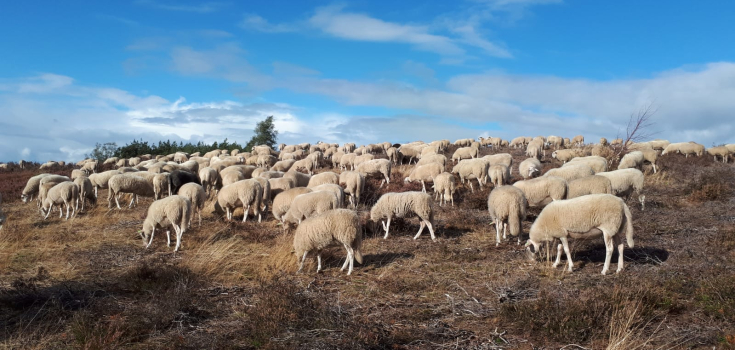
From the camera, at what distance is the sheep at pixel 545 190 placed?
41.3ft

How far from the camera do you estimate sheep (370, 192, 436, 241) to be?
1168cm

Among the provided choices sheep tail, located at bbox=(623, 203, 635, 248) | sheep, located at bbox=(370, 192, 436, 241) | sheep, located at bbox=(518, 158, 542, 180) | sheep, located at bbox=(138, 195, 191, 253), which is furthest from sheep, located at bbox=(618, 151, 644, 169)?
sheep, located at bbox=(138, 195, 191, 253)

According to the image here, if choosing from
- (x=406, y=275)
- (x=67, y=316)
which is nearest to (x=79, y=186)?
(x=67, y=316)

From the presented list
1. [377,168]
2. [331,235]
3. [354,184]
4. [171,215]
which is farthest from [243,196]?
[377,168]

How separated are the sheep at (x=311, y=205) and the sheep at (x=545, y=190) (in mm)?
5318

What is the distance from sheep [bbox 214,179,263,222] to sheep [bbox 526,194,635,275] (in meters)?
9.28

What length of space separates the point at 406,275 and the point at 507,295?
83.4 inches

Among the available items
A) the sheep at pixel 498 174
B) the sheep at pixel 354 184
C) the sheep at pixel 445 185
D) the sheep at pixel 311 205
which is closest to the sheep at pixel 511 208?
the sheep at pixel 311 205

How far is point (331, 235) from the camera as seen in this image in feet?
29.4

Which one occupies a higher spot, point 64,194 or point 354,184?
point 354,184

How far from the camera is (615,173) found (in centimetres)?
1488

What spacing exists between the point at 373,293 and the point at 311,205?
15.8 feet

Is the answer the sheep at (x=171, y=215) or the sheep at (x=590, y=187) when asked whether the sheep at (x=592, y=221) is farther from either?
the sheep at (x=171, y=215)

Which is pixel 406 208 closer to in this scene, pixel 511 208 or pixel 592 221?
pixel 511 208
